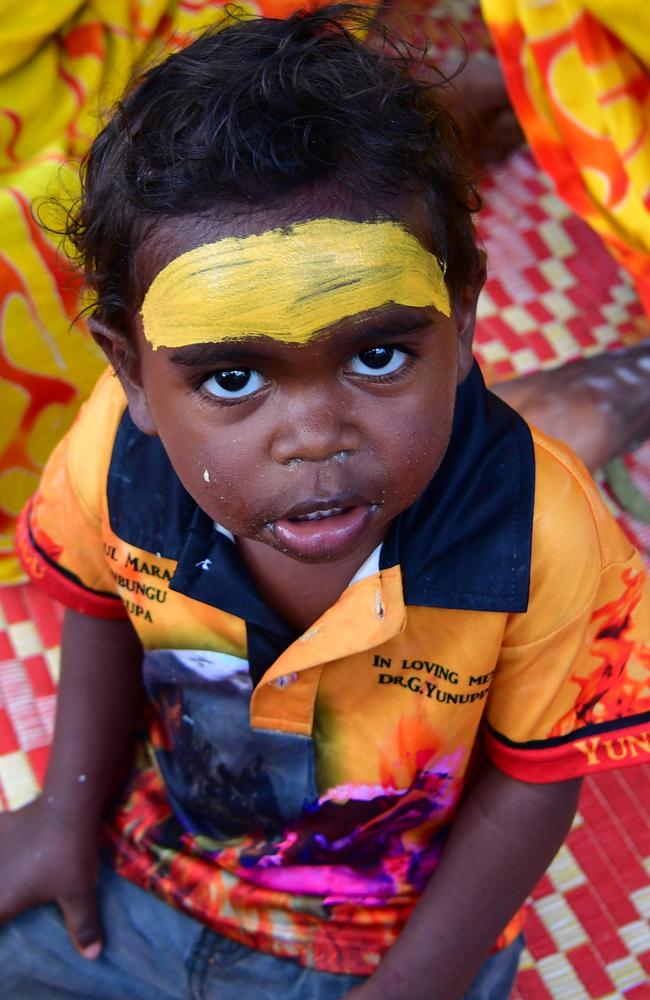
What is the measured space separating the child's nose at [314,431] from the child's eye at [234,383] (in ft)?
0.10

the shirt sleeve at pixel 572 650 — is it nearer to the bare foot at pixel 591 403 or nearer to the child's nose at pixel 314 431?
the child's nose at pixel 314 431

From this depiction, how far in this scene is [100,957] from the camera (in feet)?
3.38

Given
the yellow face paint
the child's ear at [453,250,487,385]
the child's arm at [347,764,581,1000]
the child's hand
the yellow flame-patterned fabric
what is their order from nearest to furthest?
the yellow face paint → the child's ear at [453,250,487,385] → the child's arm at [347,764,581,1000] → the child's hand → the yellow flame-patterned fabric

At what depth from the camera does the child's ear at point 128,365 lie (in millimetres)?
790

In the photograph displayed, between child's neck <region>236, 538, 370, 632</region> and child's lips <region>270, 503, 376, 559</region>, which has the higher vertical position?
child's lips <region>270, 503, 376, 559</region>

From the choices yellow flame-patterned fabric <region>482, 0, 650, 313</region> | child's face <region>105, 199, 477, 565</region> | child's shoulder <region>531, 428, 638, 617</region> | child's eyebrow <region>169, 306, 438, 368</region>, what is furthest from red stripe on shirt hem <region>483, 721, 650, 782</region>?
yellow flame-patterned fabric <region>482, 0, 650, 313</region>

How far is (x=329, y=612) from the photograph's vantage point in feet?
2.66

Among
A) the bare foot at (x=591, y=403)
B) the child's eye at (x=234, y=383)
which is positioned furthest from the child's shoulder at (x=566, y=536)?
the bare foot at (x=591, y=403)

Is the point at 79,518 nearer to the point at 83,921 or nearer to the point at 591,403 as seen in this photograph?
the point at 83,921

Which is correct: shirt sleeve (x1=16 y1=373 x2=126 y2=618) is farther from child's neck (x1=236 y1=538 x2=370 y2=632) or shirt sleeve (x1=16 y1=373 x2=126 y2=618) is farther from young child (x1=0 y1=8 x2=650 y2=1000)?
child's neck (x1=236 y1=538 x2=370 y2=632)

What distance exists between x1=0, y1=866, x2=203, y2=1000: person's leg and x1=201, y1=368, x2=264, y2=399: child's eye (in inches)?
21.8

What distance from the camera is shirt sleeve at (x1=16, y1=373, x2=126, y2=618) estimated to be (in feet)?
3.10

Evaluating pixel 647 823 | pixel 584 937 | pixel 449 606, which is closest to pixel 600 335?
pixel 647 823

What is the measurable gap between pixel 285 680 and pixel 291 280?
1.08 feet
